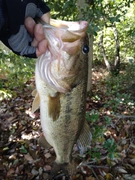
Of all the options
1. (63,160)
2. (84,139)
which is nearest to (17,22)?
(84,139)

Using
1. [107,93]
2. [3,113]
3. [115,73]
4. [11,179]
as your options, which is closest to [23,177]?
[11,179]

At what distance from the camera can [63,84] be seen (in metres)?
1.71

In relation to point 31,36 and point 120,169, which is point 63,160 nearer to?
point 31,36

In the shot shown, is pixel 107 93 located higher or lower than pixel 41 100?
lower

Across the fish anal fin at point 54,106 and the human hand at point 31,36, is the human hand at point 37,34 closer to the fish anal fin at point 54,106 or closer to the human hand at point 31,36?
the human hand at point 31,36

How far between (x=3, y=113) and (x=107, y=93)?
2.79 m

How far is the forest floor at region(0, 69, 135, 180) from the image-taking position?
3.18m

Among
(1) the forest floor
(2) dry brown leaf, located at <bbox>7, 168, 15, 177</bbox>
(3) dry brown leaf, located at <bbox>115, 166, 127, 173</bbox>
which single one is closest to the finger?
(1) the forest floor

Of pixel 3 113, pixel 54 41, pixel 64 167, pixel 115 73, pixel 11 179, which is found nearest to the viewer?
pixel 54 41

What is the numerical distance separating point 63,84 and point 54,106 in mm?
204

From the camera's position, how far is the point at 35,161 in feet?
11.3

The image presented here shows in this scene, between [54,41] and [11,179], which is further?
[11,179]

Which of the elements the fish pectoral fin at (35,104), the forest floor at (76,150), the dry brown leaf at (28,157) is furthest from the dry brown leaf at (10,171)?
the fish pectoral fin at (35,104)

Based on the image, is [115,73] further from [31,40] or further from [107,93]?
[31,40]
